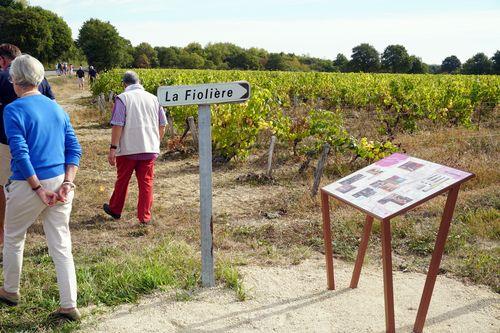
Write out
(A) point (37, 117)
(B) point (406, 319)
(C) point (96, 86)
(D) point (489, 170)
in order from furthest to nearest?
1. (C) point (96, 86)
2. (D) point (489, 170)
3. (B) point (406, 319)
4. (A) point (37, 117)

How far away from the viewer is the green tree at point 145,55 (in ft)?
237

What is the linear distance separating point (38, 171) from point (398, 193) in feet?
7.26

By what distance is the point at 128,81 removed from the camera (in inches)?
205

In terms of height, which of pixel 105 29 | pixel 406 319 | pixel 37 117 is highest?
pixel 105 29

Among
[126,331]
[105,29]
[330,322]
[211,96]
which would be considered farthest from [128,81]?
[105,29]

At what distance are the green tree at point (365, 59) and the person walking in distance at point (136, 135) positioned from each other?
69721mm

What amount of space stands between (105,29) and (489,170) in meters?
62.2

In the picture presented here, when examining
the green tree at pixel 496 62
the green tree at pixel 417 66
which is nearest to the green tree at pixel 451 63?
the green tree at pixel 417 66

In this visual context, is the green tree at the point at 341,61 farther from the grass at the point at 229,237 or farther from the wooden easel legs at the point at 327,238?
the wooden easel legs at the point at 327,238

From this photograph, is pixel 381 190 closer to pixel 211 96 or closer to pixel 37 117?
pixel 211 96

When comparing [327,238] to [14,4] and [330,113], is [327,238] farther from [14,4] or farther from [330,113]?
[14,4]

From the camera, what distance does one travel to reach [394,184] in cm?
312

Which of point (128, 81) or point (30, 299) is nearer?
point (30, 299)

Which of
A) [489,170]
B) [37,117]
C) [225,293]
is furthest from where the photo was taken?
[489,170]
